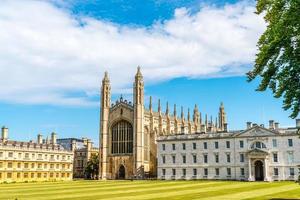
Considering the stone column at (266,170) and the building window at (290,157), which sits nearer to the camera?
the building window at (290,157)

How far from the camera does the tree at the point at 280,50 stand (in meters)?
20.3

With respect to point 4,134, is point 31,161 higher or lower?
lower

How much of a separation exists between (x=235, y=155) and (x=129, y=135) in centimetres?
2859

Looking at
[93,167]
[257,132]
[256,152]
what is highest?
[257,132]

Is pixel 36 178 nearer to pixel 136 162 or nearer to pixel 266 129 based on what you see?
pixel 136 162

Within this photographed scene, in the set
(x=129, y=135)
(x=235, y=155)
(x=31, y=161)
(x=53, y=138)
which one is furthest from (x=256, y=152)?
(x=53, y=138)

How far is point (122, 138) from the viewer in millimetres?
92438

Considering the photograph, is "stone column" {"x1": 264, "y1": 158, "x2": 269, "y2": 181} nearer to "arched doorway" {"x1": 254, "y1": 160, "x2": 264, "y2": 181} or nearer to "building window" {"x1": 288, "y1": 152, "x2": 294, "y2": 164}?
"arched doorway" {"x1": 254, "y1": 160, "x2": 264, "y2": 181}

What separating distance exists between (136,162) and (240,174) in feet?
81.7

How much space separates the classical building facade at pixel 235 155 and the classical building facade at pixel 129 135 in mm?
8646

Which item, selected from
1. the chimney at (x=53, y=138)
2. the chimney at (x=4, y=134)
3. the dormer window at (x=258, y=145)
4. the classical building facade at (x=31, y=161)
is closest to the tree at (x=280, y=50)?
the dormer window at (x=258, y=145)

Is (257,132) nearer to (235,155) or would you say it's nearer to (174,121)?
(235,155)

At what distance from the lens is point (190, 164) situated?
76.8 m

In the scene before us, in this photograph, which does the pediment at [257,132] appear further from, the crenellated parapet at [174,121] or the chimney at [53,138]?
the chimney at [53,138]
